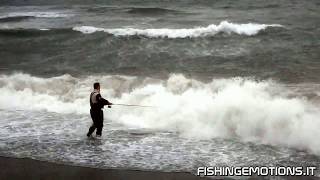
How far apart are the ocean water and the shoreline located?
0.24 metres

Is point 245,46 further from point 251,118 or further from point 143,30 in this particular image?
point 251,118

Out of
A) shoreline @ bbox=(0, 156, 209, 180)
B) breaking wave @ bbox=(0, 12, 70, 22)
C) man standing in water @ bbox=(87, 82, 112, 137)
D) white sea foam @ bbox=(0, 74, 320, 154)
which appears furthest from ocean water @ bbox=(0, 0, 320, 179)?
breaking wave @ bbox=(0, 12, 70, 22)

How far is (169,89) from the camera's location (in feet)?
44.5

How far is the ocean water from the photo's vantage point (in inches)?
378

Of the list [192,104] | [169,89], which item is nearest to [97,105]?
[192,104]

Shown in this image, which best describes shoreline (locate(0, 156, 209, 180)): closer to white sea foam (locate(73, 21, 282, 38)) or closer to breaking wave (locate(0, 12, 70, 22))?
white sea foam (locate(73, 21, 282, 38))

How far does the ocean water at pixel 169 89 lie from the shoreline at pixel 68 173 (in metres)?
0.24

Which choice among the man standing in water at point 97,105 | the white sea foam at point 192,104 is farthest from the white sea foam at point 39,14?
the man standing in water at point 97,105

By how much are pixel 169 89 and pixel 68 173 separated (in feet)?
18.2

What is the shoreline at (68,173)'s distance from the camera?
8.39m

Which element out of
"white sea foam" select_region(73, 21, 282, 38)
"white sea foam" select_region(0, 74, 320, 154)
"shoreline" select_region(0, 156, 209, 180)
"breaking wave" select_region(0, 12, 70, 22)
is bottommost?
"shoreline" select_region(0, 156, 209, 180)

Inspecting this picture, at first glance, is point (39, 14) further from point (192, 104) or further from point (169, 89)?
point (192, 104)

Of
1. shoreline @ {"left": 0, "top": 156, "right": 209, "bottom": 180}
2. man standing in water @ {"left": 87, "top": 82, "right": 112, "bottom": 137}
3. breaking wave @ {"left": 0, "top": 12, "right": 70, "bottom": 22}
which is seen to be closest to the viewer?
shoreline @ {"left": 0, "top": 156, "right": 209, "bottom": 180}

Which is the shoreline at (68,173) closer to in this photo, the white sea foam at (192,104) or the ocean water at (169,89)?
the ocean water at (169,89)
